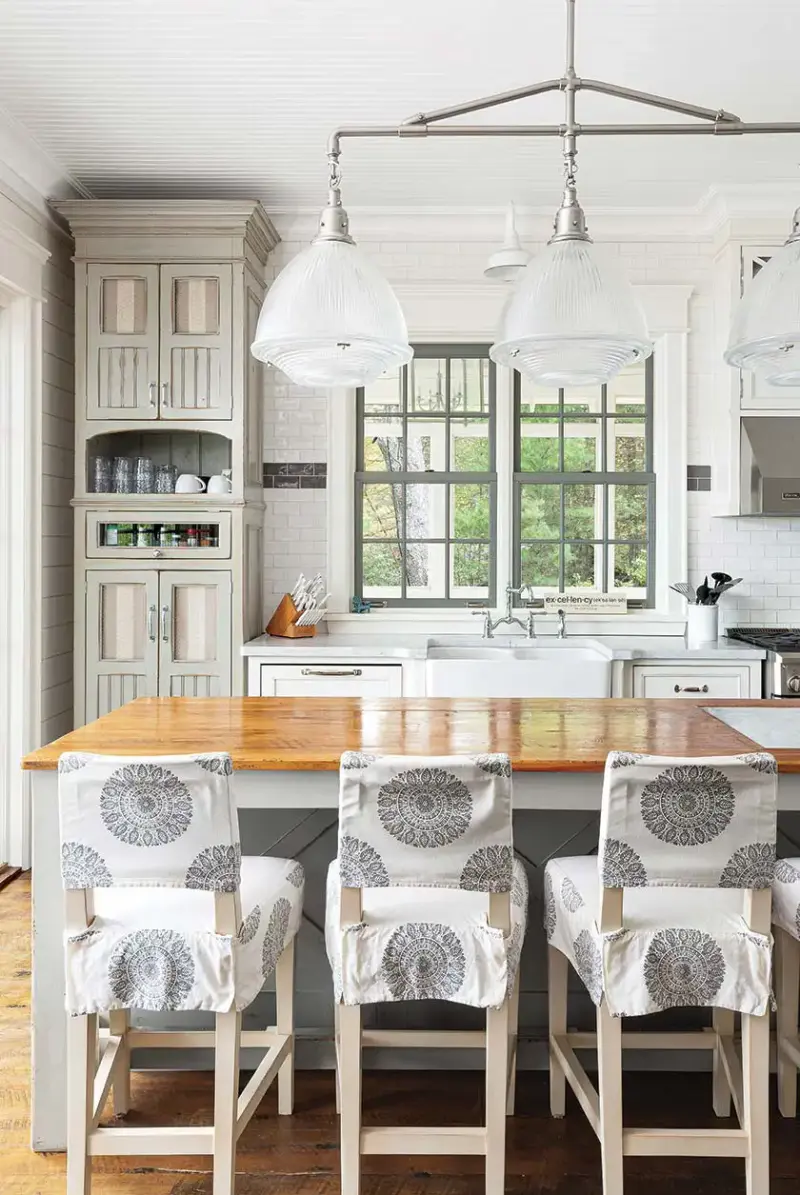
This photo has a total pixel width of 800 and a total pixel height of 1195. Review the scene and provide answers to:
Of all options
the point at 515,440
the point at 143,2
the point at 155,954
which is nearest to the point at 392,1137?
the point at 155,954

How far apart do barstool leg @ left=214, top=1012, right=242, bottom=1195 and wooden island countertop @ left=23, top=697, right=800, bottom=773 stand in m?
0.54

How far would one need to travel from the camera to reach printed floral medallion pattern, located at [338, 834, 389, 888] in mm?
1955

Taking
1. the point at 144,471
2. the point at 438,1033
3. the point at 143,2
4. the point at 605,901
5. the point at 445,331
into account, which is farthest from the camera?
Result: the point at 445,331

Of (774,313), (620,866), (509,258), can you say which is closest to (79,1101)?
(620,866)

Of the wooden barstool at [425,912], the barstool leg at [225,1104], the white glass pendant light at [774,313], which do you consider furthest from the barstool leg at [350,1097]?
the white glass pendant light at [774,313]

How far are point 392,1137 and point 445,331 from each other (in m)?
3.94

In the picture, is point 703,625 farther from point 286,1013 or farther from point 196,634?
point 286,1013

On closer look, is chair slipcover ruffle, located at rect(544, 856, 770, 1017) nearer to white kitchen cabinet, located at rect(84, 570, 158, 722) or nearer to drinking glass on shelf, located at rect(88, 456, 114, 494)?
white kitchen cabinet, located at rect(84, 570, 158, 722)

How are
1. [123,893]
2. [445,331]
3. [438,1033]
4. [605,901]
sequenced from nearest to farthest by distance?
1. [605,901]
2. [123,893]
3. [438,1033]
4. [445,331]

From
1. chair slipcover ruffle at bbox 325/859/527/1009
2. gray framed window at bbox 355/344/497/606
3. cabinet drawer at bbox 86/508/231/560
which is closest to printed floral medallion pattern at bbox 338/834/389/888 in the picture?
chair slipcover ruffle at bbox 325/859/527/1009

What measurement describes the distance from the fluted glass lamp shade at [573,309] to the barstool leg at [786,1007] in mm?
1471

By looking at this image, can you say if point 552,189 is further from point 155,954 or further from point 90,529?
point 155,954

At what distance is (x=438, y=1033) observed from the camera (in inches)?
93.7

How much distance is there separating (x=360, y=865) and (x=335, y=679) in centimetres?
255
